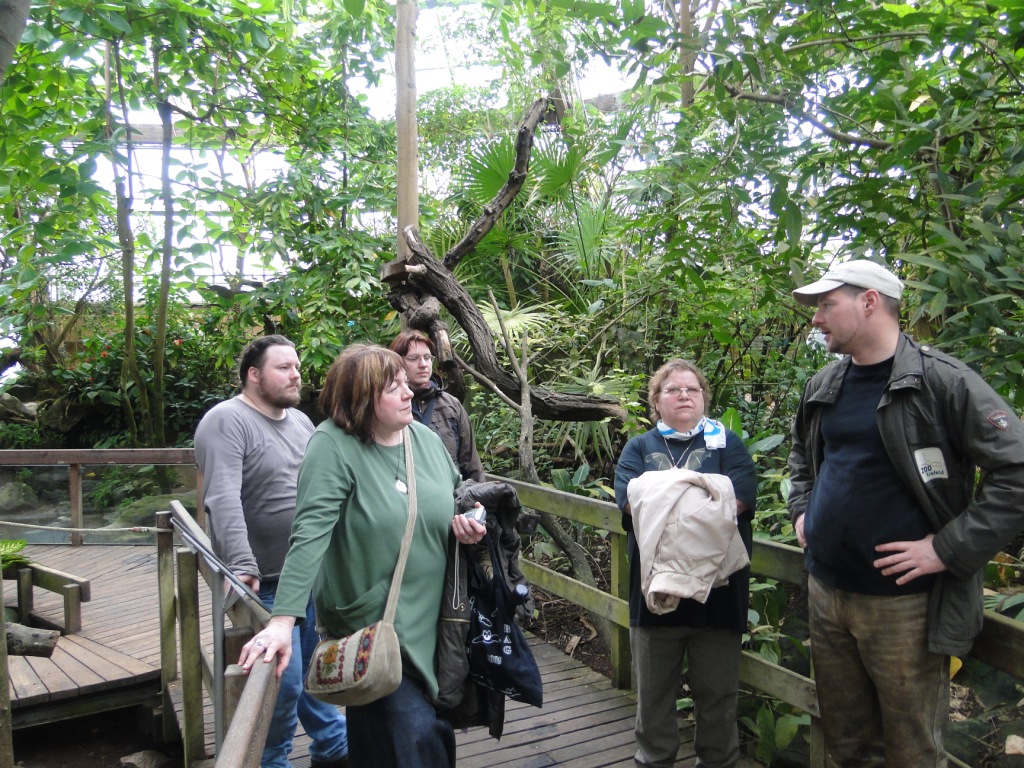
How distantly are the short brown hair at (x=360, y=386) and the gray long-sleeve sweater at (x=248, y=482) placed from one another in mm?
737

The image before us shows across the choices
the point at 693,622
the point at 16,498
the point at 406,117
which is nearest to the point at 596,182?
the point at 406,117

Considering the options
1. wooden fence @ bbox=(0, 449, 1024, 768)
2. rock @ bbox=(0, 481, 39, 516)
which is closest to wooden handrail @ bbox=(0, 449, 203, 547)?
rock @ bbox=(0, 481, 39, 516)

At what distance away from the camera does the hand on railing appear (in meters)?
1.93

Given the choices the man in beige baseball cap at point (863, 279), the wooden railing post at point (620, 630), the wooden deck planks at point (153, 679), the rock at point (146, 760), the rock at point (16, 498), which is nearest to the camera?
the man in beige baseball cap at point (863, 279)

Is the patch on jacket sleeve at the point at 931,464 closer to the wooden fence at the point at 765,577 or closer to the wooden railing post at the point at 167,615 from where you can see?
the wooden fence at the point at 765,577

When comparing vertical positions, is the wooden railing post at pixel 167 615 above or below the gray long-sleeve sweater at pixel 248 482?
below

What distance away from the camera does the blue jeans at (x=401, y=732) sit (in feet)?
7.14

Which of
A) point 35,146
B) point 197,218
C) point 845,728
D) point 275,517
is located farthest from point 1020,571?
point 197,218

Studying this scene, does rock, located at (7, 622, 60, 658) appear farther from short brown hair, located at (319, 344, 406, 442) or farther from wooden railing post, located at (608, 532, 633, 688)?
short brown hair, located at (319, 344, 406, 442)

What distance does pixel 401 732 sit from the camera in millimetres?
2182

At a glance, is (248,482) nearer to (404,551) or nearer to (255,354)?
(255,354)

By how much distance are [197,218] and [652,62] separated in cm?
562

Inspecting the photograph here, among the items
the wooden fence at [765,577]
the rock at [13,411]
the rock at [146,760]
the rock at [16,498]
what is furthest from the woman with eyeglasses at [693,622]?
the rock at [13,411]

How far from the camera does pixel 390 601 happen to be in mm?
2188
